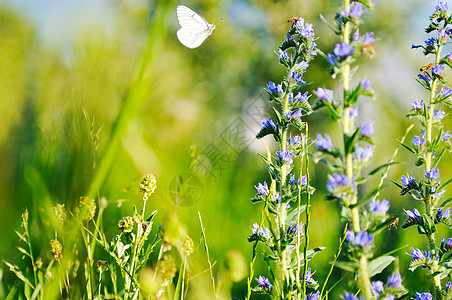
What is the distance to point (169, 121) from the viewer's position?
9.45 feet

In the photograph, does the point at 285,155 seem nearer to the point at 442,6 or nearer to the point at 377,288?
the point at 377,288

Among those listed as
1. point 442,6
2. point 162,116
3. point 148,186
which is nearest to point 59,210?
point 148,186

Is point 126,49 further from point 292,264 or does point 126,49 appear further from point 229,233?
point 229,233

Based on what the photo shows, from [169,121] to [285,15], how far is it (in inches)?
75.0

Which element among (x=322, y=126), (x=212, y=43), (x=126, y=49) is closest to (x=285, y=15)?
(x=212, y=43)

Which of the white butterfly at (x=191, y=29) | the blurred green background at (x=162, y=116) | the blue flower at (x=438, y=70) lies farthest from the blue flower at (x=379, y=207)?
the white butterfly at (x=191, y=29)

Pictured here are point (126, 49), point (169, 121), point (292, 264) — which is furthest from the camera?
point (169, 121)

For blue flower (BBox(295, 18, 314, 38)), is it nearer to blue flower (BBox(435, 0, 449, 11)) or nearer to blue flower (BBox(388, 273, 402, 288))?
blue flower (BBox(435, 0, 449, 11))

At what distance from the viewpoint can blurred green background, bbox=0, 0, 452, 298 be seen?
0.26 metres

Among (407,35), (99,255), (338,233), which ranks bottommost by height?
(99,255)

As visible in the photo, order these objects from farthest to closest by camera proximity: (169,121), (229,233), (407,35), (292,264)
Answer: (407,35) < (169,121) < (229,233) < (292,264)

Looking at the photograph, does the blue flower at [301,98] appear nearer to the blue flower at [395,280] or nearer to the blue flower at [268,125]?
the blue flower at [268,125]

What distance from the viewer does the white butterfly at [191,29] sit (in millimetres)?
897

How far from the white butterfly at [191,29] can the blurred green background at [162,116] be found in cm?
11
